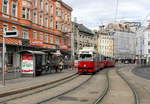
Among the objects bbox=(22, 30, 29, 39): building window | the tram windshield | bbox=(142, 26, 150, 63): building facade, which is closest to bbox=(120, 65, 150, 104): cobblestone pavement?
the tram windshield

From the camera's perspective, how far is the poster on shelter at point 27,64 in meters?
20.3

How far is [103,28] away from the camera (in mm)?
125500

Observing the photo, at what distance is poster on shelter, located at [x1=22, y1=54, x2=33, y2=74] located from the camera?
66.6ft

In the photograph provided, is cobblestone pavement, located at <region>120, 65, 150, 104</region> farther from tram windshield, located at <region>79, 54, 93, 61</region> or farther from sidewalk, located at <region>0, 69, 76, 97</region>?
tram windshield, located at <region>79, 54, 93, 61</region>

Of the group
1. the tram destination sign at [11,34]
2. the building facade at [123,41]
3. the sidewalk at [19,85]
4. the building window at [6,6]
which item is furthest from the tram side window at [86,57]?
the building facade at [123,41]

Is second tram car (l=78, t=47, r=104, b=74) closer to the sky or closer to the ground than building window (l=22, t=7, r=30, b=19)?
closer to the ground

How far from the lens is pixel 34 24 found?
3872cm

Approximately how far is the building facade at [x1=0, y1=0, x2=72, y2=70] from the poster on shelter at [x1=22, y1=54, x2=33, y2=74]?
4801mm

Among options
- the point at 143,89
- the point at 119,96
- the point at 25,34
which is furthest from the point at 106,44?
the point at 119,96

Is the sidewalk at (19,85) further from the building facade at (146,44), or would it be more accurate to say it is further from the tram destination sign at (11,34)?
the building facade at (146,44)

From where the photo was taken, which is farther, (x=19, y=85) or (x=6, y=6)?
(x=6, y=6)

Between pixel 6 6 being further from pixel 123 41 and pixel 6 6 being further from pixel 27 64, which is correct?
pixel 123 41

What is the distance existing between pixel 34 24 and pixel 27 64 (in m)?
19.4

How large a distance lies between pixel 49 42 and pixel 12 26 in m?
12.4
